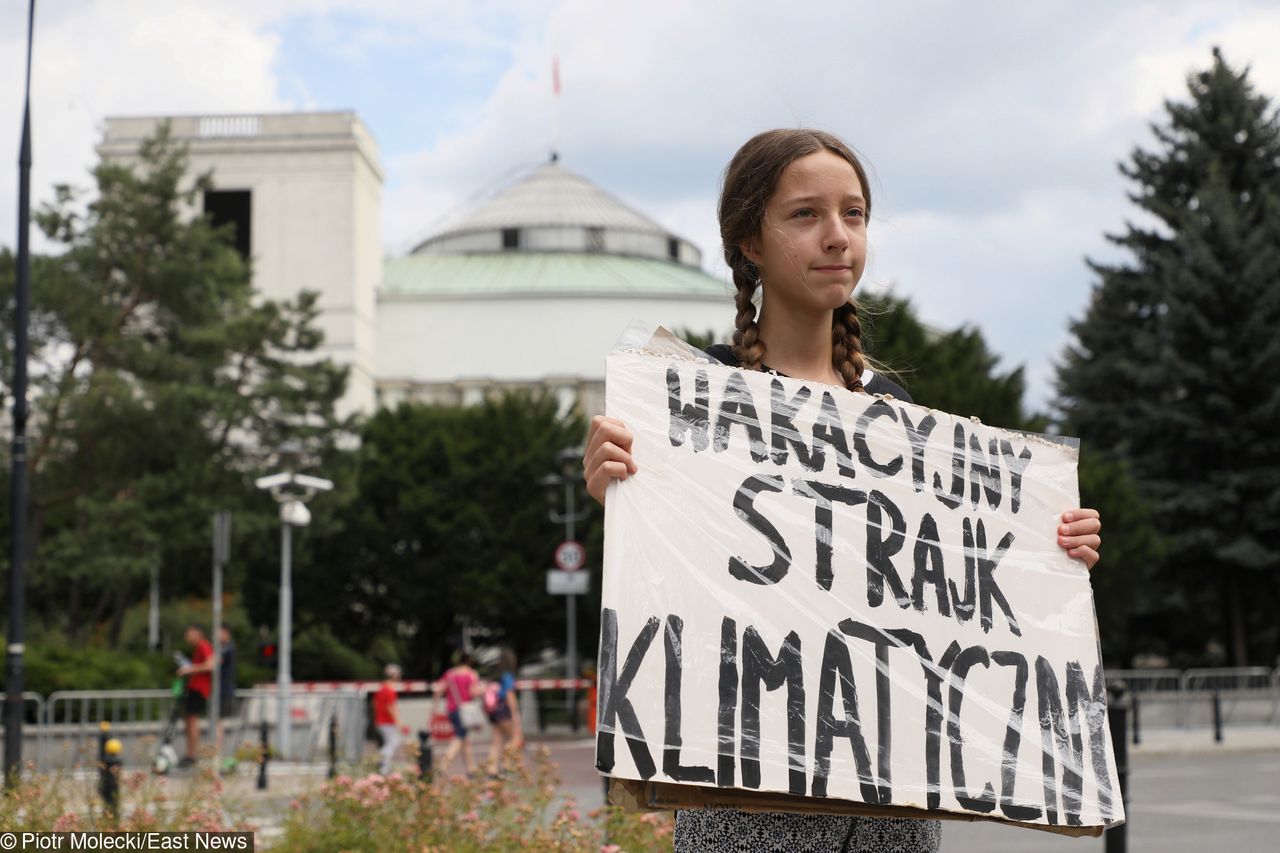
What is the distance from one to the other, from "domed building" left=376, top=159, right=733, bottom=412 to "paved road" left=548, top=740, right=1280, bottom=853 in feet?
205

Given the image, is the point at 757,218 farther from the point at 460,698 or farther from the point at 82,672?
the point at 82,672

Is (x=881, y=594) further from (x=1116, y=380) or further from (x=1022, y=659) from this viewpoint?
(x=1116, y=380)

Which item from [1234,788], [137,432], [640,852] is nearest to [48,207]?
[137,432]

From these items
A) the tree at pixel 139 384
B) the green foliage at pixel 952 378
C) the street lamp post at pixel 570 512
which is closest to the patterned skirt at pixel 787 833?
the street lamp post at pixel 570 512

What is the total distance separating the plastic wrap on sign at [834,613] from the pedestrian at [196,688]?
16577 mm

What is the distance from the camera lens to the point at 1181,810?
15.1 m

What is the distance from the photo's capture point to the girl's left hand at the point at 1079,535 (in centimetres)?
312

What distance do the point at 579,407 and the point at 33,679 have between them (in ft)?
104

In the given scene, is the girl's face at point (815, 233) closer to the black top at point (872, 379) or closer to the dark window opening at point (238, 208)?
the black top at point (872, 379)

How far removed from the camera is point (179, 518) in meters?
40.2

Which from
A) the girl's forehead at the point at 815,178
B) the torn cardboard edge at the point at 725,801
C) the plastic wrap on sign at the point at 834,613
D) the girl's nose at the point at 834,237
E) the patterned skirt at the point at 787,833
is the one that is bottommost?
the patterned skirt at the point at 787,833

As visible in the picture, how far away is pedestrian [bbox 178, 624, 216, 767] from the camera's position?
18578 millimetres

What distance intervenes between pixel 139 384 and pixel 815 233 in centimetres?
3998

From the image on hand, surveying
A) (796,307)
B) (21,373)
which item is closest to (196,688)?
(21,373)
